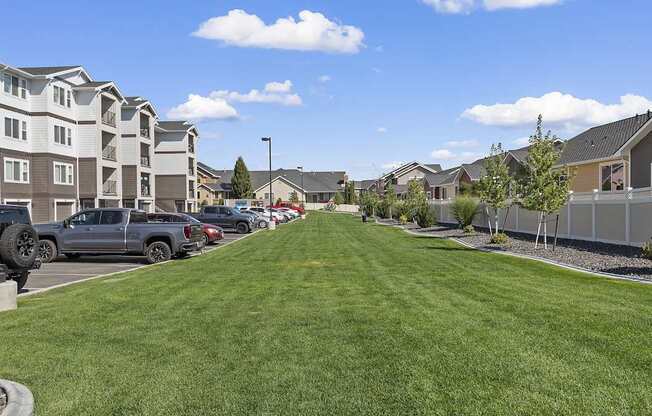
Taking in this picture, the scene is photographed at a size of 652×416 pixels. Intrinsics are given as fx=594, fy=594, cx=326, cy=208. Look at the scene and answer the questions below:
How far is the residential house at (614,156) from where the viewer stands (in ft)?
96.7

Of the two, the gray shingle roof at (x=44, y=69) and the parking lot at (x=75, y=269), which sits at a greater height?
the gray shingle roof at (x=44, y=69)

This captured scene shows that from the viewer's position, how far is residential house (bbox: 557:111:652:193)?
2947 centimetres

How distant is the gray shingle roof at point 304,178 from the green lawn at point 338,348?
121238 millimetres

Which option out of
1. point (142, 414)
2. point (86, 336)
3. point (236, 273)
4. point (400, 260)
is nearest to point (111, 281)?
point (236, 273)

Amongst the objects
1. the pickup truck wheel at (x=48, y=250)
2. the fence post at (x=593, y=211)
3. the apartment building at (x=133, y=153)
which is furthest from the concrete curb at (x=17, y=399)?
the apartment building at (x=133, y=153)

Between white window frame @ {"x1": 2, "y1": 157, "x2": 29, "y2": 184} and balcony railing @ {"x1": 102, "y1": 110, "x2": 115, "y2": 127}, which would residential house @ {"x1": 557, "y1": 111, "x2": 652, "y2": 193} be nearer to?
white window frame @ {"x1": 2, "y1": 157, "x2": 29, "y2": 184}

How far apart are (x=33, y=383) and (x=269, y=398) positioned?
8.48 feet

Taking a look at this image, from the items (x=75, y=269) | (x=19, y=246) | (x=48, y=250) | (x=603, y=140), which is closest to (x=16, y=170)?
(x=48, y=250)

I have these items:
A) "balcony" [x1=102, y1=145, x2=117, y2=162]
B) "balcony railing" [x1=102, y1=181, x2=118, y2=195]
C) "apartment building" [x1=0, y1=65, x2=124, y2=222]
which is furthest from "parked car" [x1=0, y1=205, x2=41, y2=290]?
"balcony railing" [x1=102, y1=181, x2=118, y2=195]

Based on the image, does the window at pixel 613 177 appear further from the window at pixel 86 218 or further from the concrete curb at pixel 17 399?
the concrete curb at pixel 17 399

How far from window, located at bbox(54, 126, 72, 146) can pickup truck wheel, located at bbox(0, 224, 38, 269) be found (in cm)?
3477

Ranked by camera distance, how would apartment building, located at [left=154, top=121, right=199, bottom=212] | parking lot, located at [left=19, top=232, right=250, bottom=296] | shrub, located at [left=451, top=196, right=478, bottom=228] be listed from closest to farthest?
→ parking lot, located at [left=19, top=232, right=250, bottom=296]
shrub, located at [left=451, top=196, right=478, bottom=228]
apartment building, located at [left=154, top=121, right=199, bottom=212]

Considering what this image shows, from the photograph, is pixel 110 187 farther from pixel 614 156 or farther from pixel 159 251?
pixel 614 156

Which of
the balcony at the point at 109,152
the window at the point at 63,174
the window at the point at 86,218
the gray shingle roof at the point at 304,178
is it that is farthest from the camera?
the gray shingle roof at the point at 304,178
